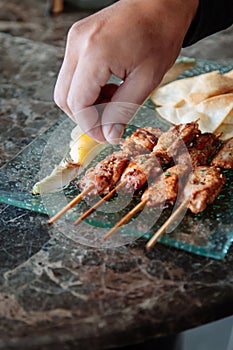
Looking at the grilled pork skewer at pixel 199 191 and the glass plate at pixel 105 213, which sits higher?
the grilled pork skewer at pixel 199 191

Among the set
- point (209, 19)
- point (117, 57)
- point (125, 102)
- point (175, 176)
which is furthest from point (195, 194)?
point (209, 19)

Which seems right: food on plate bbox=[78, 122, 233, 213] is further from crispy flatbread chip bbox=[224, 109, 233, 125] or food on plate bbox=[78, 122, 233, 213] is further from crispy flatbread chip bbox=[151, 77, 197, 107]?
crispy flatbread chip bbox=[151, 77, 197, 107]

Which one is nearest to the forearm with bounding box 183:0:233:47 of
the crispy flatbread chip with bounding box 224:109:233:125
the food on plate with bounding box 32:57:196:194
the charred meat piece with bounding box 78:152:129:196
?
the crispy flatbread chip with bounding box 224:109:233:125

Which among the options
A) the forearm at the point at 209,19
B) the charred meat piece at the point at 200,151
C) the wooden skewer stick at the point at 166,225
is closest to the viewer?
the wooden skewer stick at the point at 166,225

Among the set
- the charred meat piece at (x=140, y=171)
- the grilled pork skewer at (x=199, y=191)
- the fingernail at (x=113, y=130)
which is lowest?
the charred meat piece at (x=140, y=171)

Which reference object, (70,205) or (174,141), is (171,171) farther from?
(70,205)

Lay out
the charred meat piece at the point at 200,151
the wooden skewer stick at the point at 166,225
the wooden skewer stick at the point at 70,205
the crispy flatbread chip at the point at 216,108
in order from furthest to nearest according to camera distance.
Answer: the crispy flatbread chip at the point at 216,108 → the charred meat piece at the point at 200,151 → the wooden skewer stick at the point at 70,205 → the wooden skewer stick at the point at 166,225

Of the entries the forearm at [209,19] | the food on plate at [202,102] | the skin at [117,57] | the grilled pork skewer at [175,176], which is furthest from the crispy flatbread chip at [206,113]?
the skin at [117,57]

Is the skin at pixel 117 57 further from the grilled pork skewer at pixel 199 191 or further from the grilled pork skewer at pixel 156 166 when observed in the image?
the grilled pork skewer at pixel 199 191
